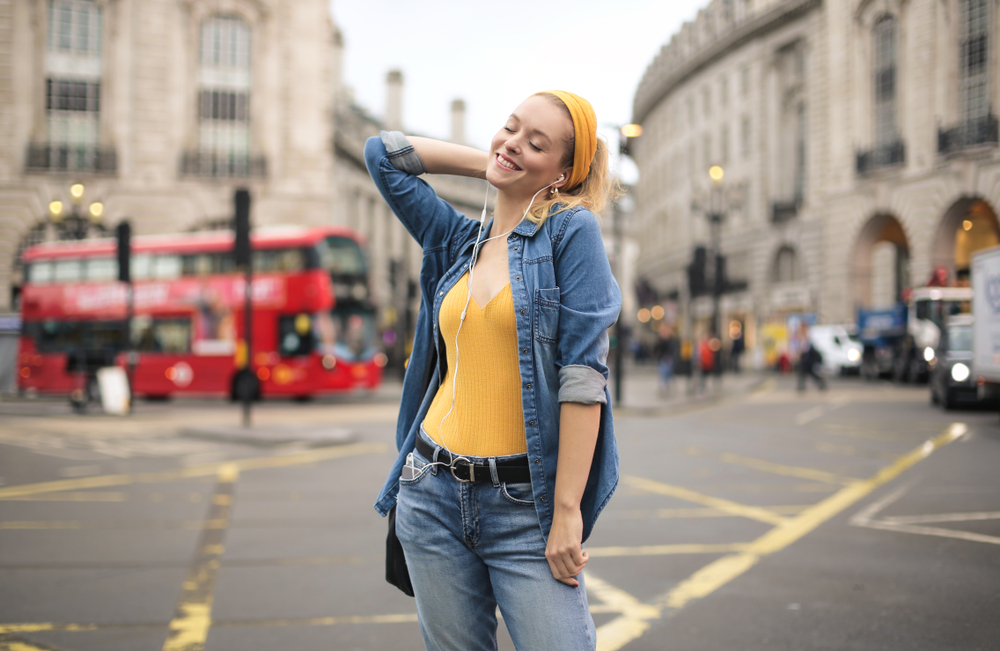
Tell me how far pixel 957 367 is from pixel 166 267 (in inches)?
696

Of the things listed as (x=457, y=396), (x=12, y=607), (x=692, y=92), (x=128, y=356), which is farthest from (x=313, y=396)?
(x=692, y=92)

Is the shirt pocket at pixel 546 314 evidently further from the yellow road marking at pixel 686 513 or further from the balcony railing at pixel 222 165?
the balcony railing at pixel 222 165

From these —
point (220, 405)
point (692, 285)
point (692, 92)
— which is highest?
point (692, 92)

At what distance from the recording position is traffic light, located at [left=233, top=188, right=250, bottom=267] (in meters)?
13.1

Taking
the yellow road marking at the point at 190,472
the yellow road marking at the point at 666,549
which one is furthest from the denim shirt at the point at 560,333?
the yellow road marking at the point at 190,472

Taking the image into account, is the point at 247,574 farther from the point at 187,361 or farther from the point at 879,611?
the point at 187,361

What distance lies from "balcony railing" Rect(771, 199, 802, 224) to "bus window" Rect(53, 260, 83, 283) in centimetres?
3204

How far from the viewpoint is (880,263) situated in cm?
3609

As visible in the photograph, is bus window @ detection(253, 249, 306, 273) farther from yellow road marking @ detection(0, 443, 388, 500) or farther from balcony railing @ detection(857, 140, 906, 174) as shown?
balcony railing @ detection(857, 140, 906, 174)

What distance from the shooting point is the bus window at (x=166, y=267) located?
68.4 feet

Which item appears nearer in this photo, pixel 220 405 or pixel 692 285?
pixel 220 405

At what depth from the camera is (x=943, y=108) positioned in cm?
2120

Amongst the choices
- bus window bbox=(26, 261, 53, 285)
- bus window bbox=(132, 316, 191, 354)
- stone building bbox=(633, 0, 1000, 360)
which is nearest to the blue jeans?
stone building bbox=(633, 0, 1000, 360)

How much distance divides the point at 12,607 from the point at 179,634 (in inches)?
42.2
